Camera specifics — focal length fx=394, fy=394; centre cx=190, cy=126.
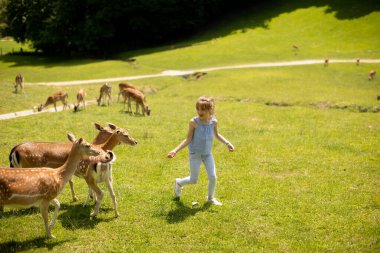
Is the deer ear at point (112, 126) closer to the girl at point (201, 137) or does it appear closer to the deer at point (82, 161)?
the deer at point (82, 161)

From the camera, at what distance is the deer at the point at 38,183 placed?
7.66 m

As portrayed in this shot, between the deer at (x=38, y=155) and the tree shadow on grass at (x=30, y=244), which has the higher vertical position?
the deer at (x=38, y=155)

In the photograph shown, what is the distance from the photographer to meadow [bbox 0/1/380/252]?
27.7ft

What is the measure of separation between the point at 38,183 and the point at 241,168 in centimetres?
718

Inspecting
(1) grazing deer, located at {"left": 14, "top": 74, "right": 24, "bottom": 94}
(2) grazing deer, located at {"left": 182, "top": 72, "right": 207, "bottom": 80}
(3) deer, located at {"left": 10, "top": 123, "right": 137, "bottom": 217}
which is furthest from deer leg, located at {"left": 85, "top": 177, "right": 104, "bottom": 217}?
(2) grazing deer, located at {"left": 182, "top": 72, "right": 207, "bottom": 80}

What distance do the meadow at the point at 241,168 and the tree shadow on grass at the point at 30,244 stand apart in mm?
39

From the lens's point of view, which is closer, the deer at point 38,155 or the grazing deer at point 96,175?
the grazing deer at point 96,175

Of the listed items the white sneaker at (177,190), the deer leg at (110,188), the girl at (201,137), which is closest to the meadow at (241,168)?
the white sneaker at (177,190)

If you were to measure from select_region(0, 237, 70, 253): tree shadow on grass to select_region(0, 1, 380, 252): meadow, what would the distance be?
0.04 meters

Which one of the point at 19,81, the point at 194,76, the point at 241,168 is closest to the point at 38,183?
the point at 241,168

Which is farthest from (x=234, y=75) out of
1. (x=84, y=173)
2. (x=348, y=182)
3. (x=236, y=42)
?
(x=84, y=173)

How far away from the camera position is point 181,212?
9.70 meters

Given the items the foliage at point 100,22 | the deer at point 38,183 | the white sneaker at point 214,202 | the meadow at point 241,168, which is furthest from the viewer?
the foliage at point 100,22

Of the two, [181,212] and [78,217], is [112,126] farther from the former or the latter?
[181,212]
